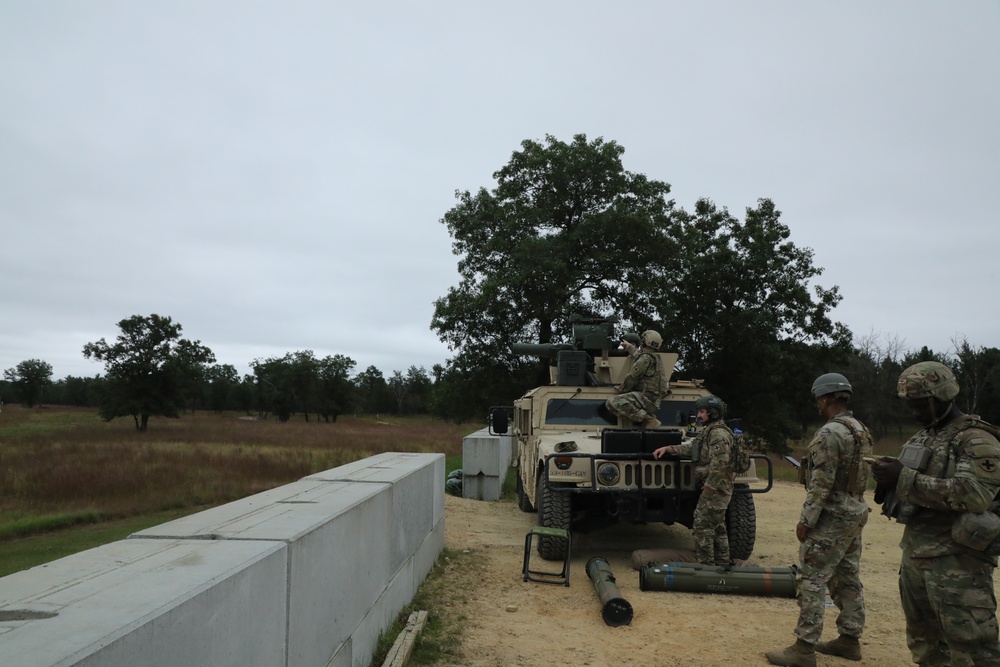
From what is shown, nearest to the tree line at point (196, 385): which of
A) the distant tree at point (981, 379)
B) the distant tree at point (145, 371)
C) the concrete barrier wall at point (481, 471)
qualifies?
the distant tree at point (145, 371)

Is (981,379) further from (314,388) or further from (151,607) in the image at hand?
(314,388)

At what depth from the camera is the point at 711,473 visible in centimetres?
640

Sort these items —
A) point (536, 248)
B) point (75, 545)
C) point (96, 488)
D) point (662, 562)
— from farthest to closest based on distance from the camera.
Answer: point (536, 248) → point (96, 488) → point (75, 545) → point (662, 562)

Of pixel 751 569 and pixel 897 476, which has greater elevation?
pixel 897 476

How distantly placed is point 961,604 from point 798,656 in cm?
127

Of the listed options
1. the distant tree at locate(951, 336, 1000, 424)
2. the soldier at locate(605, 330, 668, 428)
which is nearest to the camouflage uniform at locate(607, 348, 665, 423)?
the soldier at locate(605, 330, 668, 428)

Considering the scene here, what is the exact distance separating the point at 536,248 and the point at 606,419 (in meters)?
A: 11.5

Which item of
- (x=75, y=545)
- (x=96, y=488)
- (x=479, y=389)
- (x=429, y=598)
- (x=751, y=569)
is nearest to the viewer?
(x=429, y=598)

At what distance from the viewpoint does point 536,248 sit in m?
19.8

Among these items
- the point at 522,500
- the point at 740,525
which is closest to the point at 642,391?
the point at 740,525

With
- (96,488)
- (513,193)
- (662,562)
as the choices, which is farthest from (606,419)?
(513,193)

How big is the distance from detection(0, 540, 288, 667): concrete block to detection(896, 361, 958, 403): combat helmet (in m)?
2.85

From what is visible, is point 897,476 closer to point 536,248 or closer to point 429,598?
point 429,598

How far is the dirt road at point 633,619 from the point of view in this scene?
186 inches
